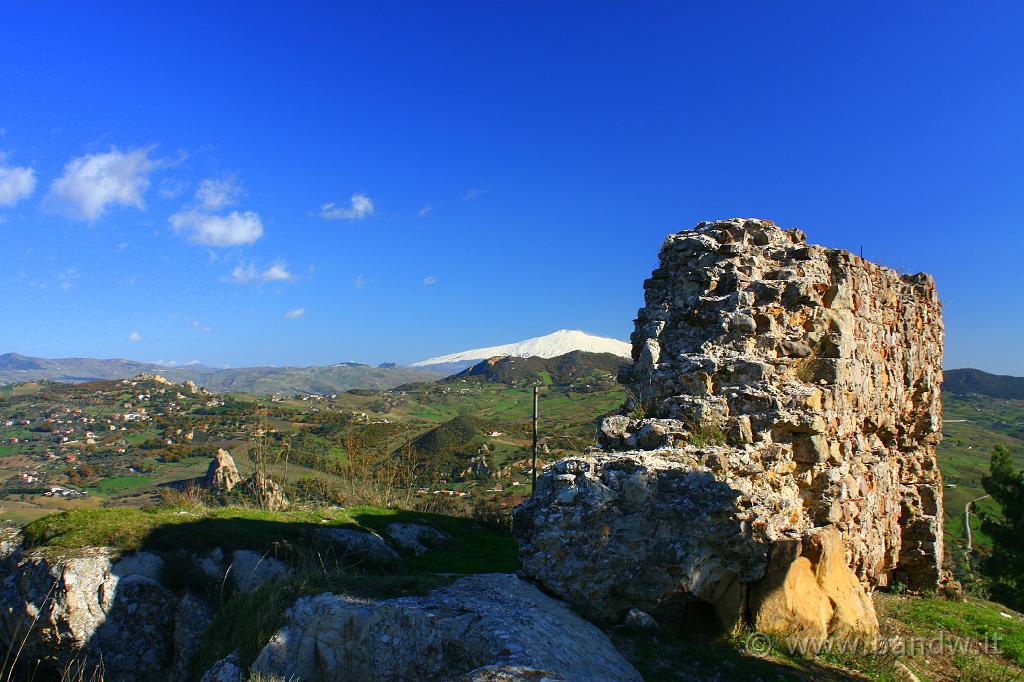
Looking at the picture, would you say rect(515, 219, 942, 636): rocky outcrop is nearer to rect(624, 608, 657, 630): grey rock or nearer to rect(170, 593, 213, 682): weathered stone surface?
rect(624, 608, 657, 630): grey rock

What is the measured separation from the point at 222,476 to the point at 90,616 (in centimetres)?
2379

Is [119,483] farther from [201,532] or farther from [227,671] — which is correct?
[227,671]

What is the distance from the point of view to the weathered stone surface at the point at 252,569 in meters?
9.02

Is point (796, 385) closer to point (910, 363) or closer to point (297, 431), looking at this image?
point (910, 363)

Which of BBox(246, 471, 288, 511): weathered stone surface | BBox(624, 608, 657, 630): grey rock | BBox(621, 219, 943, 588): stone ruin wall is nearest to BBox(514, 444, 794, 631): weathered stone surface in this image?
BBox(624, 608, 657, 630): grey rock

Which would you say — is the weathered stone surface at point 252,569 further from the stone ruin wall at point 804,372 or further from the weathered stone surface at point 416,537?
the stone ruin wall at point 804,372

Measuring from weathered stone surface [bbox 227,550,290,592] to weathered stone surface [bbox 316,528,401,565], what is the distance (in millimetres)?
1242

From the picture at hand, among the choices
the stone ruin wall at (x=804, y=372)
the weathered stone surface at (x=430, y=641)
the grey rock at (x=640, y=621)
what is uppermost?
the stone ruin wall at (x=804, y=372)

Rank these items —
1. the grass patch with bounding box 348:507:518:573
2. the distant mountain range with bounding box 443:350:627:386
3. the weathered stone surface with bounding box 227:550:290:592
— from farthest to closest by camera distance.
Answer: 1. the distant mountain range with bounding box 443:350:627:386
2. the grass patch with bounding box 348:507:518:573
3. the weathered stone surface with bounding box 227:550:290:592

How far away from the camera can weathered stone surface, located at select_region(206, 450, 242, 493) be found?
1125 inches

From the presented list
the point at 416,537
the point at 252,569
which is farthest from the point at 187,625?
the point at 416,537

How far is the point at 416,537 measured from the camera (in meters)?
13.8

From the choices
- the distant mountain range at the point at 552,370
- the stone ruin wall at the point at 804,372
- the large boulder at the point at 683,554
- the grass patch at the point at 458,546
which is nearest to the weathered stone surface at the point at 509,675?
the large boulder at the point at 683,554

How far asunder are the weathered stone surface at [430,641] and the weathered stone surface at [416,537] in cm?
718
